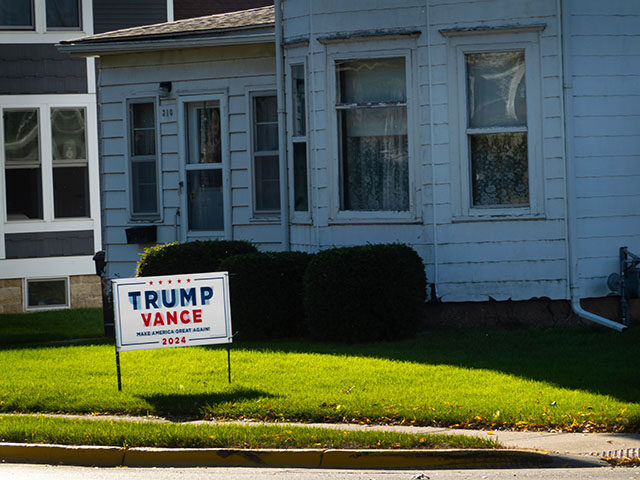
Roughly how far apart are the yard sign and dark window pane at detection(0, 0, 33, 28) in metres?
14.0

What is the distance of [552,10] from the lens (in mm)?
13219

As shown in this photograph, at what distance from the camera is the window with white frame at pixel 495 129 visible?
13.4 meters

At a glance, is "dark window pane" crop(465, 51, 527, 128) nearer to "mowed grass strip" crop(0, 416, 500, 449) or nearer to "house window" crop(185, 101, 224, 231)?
"house window" crop(185, 101, 224, 231)

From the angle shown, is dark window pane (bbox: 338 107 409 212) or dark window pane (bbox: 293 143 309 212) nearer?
dark window pane (bbox: 338 107 409 212)

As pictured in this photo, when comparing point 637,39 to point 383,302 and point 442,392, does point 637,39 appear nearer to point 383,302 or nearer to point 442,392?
point 383,302

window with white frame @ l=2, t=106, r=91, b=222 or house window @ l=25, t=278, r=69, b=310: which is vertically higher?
window with white frame @ l=2, t=106, r=91, b=222

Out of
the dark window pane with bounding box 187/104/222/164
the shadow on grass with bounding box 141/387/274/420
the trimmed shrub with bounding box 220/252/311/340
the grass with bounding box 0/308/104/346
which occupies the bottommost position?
the grass with bounding box 0/308/104/346

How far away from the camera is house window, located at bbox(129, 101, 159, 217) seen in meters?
17.4

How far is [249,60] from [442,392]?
308 inches

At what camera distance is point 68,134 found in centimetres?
2344

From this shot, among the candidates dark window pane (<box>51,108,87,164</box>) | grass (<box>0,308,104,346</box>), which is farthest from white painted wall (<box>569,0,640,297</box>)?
dark window pane (<box>51,108,87,164</box>)

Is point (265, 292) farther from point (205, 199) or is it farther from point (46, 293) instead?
point (46, 293)

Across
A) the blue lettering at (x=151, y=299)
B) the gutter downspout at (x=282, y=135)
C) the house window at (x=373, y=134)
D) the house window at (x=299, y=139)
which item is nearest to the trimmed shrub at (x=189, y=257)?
the gutter downspout at (x=282, y=135)

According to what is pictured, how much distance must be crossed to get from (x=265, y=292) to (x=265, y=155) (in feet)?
11.5
